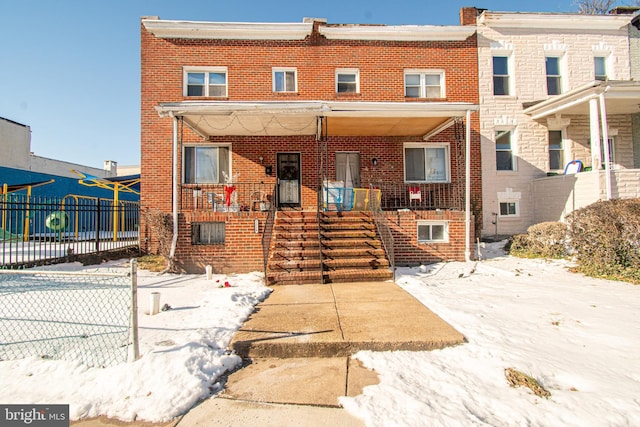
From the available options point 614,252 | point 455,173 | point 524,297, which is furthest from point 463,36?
point 524,297

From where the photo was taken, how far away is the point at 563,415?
2322mm

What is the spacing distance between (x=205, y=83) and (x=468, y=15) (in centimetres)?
979

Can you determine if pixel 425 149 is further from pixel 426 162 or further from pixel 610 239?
pixel 610 239

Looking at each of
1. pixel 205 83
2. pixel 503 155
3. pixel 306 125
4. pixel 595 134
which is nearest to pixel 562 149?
pixel 503 155

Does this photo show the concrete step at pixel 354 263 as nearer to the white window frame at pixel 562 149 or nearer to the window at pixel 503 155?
the window at pixel 503 155

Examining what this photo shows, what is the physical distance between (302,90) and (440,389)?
10311 mm

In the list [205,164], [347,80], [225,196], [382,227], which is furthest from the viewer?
[347,80]

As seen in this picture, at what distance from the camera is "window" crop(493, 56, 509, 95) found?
11.5 m

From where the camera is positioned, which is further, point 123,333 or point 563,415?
point 123,333

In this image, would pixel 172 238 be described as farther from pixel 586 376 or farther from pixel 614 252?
pixel 614 252

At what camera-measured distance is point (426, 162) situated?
11.1m

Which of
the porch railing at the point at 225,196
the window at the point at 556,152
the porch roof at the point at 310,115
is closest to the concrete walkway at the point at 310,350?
the porch railing at the point at 225,196

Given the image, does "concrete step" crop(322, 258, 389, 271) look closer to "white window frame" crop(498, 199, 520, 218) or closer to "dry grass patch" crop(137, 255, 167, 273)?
"dry grass patch" crop(137, 255, 167, 273)

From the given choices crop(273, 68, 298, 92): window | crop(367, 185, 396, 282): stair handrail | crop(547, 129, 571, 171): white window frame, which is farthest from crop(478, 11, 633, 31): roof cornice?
crop(367, 185, 396, 282): stair handrail
